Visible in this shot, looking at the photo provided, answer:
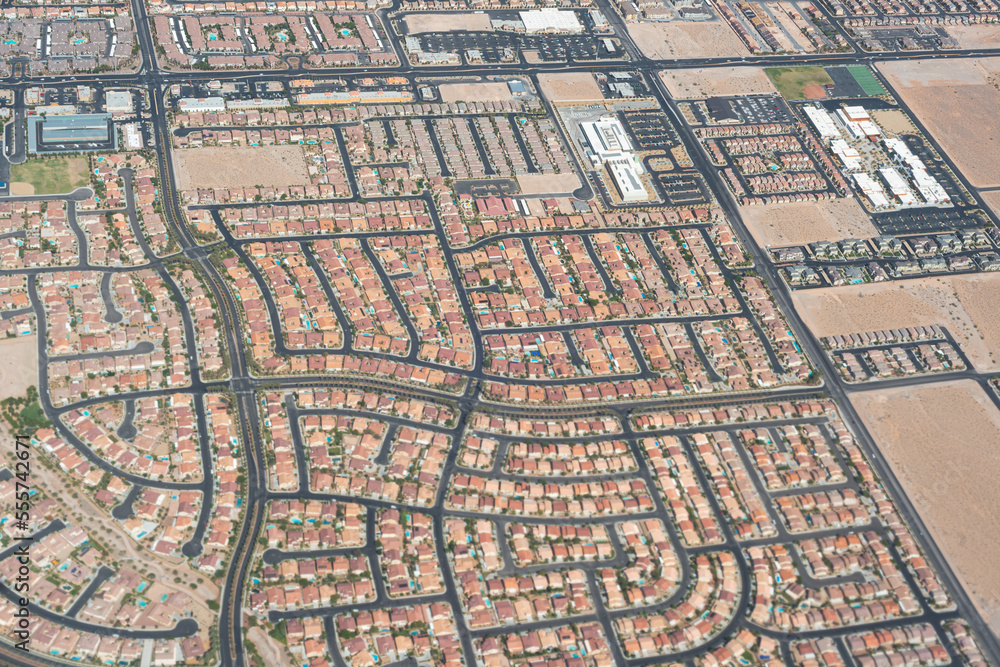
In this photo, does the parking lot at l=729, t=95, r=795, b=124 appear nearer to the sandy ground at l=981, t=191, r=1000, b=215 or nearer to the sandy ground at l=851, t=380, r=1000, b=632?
the sandy ground at l=981, t=191, r=1000, b=215

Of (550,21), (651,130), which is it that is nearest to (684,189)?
(651,130)

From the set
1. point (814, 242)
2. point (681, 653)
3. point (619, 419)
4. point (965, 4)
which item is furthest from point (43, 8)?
point (965, 4)

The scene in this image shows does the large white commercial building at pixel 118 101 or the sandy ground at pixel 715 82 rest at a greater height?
the large white commercial building at pixel 118 101

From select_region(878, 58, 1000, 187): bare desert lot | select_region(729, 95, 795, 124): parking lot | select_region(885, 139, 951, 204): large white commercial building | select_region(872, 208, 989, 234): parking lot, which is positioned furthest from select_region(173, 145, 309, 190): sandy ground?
select_region(878, 58, 1000, 187): bare desert lot

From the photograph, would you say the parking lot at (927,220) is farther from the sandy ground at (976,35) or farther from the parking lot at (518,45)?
the parking lot at (518,45)

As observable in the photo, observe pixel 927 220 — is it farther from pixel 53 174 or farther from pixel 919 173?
pixel 53 174

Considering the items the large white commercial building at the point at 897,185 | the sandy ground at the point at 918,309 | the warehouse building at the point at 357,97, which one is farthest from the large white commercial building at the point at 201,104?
the large white commercial building at the point at 897,185

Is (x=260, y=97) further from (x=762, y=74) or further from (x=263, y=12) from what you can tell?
(x=762, y=74)
